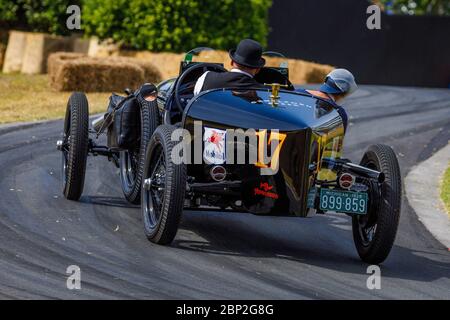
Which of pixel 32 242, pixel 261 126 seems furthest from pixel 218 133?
pixel 32 242

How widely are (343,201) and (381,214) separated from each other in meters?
0.35

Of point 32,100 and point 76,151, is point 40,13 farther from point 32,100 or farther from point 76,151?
point 76,151

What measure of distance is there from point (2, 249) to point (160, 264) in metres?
1.19

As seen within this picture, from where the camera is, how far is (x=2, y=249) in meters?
8.26

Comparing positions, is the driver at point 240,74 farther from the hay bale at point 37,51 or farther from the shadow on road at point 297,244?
the hay bale at point 37,51

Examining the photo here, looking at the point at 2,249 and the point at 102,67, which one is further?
the point at 102,67

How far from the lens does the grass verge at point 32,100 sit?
16.9m

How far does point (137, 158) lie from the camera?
10719 millimetres

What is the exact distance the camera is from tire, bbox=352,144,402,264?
28.2 feet

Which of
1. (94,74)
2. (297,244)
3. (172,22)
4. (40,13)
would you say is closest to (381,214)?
(297,244)

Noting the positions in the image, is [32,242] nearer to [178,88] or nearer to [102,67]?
[178,88]

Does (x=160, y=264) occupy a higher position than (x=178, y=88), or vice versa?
(x=178, y=88)
